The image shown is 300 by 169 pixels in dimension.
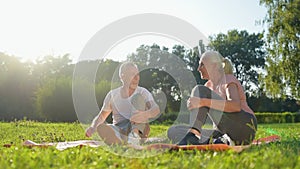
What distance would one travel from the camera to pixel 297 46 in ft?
58.8

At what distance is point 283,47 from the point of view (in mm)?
18203

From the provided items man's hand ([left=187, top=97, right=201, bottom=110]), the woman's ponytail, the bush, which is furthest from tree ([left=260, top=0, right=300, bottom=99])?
man's hand ([left=187, top=97, right=201, bottom=110])

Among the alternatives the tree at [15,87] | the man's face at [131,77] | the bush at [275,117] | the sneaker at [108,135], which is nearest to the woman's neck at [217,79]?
the man's face at [131,77]

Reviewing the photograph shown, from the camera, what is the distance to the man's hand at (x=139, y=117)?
5.01m

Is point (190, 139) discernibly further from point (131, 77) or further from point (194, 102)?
point (131, 77)

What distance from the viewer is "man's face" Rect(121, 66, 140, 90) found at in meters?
5.09

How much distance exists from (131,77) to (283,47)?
572 inches

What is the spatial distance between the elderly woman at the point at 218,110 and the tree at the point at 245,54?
41.3 meters

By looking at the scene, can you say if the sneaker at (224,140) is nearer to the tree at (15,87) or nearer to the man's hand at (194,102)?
the man's hand at (194,102)

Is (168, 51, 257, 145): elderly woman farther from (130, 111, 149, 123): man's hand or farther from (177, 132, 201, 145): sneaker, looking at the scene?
(130, 111, 149, 123): man's hand

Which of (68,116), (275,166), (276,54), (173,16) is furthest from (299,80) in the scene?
(275,166)

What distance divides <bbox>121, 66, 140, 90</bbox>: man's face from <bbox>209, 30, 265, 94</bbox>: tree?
133 ft

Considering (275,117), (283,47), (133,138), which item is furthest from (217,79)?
(275,117)

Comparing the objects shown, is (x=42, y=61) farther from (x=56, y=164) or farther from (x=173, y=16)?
(x=56, y=164)
